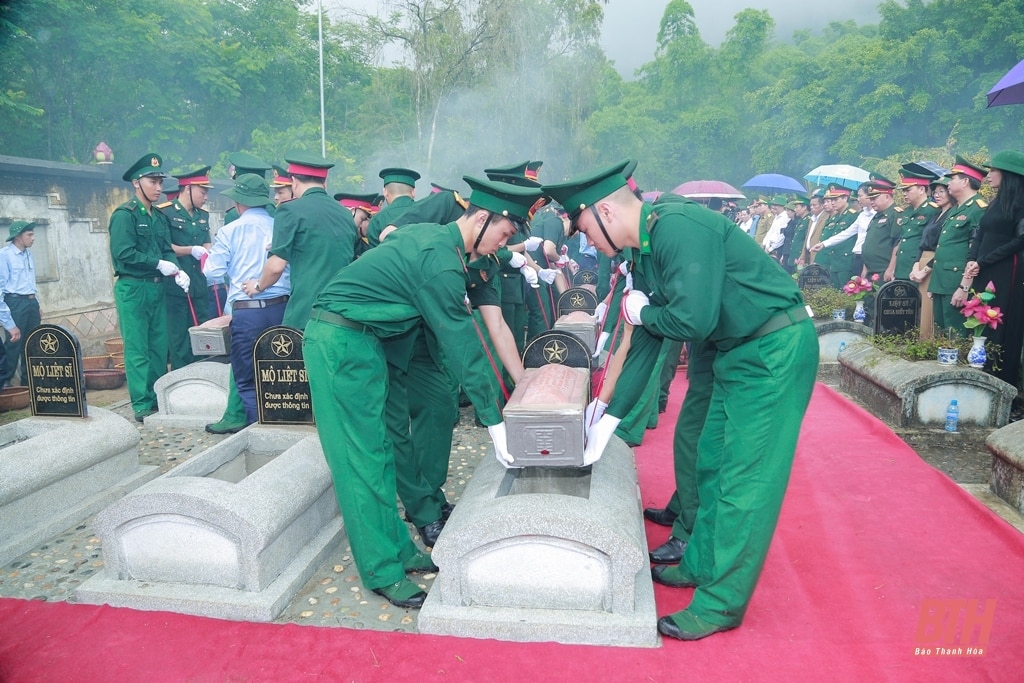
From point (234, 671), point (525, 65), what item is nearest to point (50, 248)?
point (234, 671)

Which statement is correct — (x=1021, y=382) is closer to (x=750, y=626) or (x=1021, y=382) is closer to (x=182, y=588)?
(x=750, y=626)

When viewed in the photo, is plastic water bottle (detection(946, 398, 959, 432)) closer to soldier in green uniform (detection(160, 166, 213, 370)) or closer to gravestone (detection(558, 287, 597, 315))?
gravestone (detection(558, 287, 597, 315))

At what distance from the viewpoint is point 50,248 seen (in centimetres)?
1167

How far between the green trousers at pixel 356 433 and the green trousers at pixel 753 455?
1.49m

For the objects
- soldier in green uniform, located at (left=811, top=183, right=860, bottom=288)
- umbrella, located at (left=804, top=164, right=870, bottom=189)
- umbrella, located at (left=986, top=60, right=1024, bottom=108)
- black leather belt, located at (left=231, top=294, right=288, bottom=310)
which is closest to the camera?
black leather belt, located at (left=231, top=294, right=288, bottom=310)

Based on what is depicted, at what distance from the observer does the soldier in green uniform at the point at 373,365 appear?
335cm

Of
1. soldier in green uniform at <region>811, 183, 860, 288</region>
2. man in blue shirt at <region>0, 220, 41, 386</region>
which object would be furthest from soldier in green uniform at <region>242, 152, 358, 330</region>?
soldier in green uniform at <region>811, 183, 860, 288</region>

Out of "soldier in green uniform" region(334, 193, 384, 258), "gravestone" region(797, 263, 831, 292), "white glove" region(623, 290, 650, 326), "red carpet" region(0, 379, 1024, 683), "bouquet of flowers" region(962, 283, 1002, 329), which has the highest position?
"soldier in green uniform" region(334, 193, 384, 258)

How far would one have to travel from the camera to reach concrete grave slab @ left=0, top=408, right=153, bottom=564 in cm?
405

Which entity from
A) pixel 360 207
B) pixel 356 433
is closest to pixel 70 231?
pixel 360 207

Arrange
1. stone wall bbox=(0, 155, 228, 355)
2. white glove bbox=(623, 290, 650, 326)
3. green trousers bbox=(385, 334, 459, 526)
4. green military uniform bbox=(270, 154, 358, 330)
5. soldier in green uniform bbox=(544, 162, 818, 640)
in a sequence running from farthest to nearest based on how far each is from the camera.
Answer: stone wall bbox=(0, 155, 228, 355) → green military uniform bbox=(270, 154, 358, 330) → green trousers bbox=(385, 334, 459, 526) → white glove bbox=(623, 290, 650, 326) → soldier in green uniform bbox=(544, 162, 818, 640)

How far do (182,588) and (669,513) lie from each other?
2.66m

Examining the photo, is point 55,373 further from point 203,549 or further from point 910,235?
point 910,235

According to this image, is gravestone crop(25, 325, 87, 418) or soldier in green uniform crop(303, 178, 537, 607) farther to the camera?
gravestone crop(25, 325, 87, 418)
